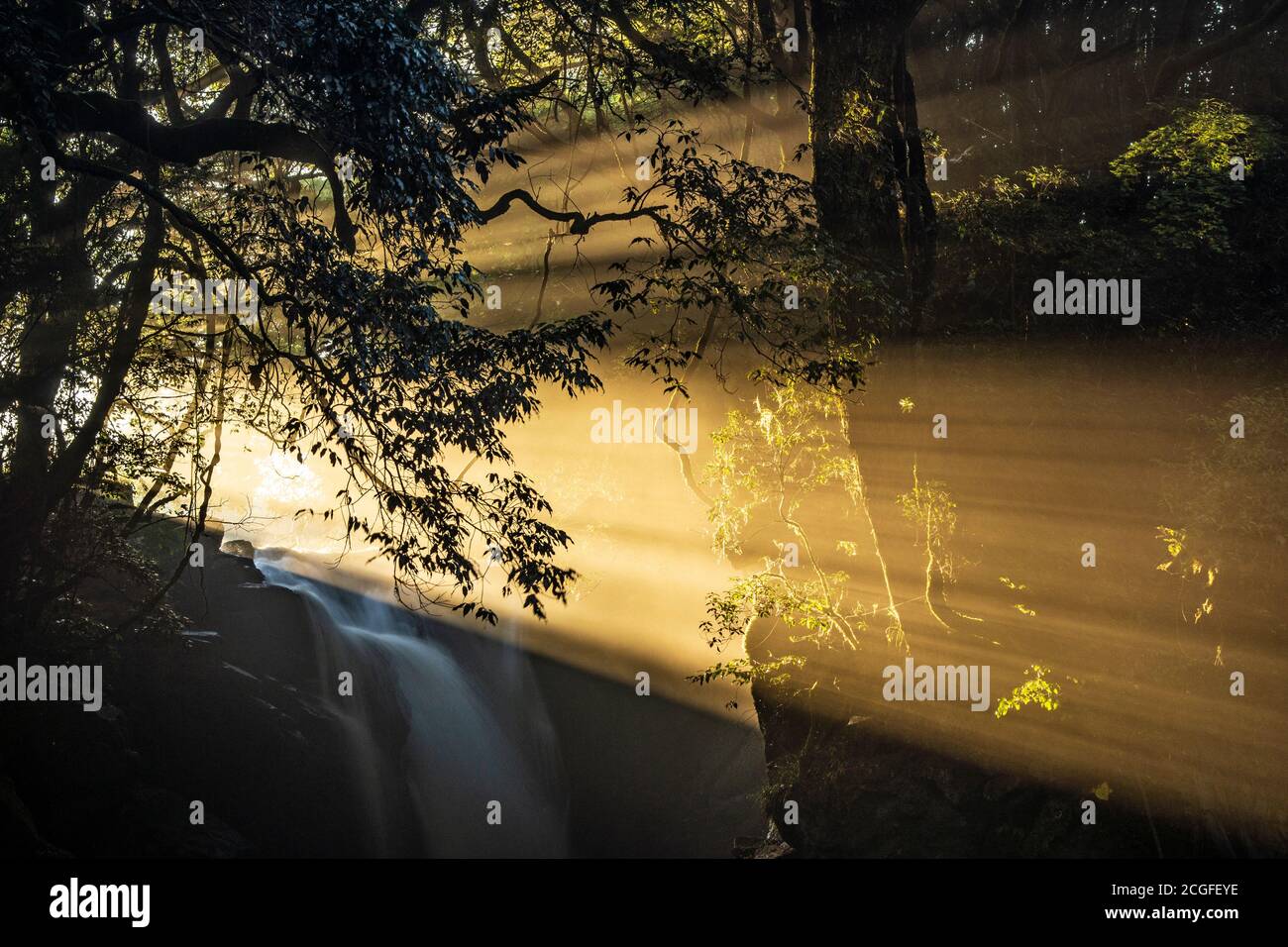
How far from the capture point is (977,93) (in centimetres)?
1144

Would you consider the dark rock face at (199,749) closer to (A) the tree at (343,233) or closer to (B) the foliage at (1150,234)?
(A) the tree at (343,233)

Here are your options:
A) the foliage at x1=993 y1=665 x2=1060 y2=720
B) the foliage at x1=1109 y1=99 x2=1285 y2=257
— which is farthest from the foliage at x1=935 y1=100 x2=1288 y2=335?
the foliage at x1=993 y1=665 x2=1060 y2=720

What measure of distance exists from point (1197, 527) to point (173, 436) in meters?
8.66

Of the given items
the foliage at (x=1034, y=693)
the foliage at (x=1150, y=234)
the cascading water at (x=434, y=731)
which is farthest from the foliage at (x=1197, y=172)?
the cascading water at (x=434, y=731)

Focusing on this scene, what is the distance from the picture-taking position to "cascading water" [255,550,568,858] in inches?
563

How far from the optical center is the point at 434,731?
15.6m

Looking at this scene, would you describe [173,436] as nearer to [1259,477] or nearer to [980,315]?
[980,315]

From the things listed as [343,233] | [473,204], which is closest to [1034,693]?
[473,204]

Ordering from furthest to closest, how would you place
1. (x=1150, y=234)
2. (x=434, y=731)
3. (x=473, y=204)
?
(x=434, y=731) < (x=1150, y=234) < (x=473, y=204)

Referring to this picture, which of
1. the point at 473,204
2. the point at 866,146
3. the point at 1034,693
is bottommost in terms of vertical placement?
the point at 1034,693

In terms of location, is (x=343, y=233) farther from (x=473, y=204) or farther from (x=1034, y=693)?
(x=1034, y=693)

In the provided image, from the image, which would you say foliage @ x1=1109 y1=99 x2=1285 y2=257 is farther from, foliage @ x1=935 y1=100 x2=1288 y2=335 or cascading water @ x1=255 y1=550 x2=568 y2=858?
cascading water @ x1=255 y1=550 x2=568 y2=858
